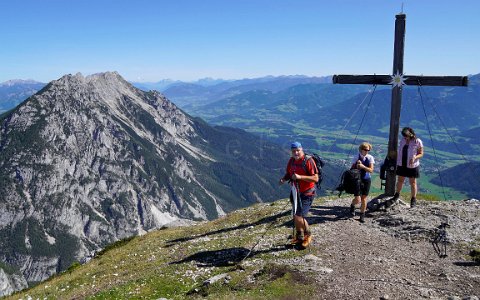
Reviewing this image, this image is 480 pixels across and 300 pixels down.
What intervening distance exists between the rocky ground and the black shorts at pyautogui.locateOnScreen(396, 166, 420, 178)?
1981mm

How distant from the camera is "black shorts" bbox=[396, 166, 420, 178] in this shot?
21016 mm

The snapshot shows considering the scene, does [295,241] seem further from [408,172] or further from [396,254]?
[408,172]

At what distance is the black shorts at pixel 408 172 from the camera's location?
68.9 ft

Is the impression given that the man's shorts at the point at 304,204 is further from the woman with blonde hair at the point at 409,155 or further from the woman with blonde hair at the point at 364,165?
the woman with blonde hair at the point at 409,155

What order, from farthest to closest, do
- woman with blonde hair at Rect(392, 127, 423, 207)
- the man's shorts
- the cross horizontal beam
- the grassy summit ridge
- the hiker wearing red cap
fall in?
the cross horizontal beam → woman with blonde hair at Rect(392, 127, 423, 207) → the man's shorts → the hiker wearing red cap → the grassy summit ridge

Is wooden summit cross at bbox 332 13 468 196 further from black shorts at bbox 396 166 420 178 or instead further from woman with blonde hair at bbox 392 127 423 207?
woman with blonde hair at bbox 392 127 423 207

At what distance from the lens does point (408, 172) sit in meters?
21.2

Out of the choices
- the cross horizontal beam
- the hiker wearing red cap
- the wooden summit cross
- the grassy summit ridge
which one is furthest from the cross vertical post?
the hiker wearing red cap

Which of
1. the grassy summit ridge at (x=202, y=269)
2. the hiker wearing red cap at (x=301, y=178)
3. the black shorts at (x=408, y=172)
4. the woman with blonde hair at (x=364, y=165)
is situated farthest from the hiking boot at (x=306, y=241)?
the black shorts at (x=408, y=172)

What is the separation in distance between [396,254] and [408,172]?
600 centimetres

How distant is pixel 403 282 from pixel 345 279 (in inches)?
74.7

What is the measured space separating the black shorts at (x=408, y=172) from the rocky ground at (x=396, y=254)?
6.50 feet

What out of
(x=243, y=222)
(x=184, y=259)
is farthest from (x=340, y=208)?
(x=184, y=259)

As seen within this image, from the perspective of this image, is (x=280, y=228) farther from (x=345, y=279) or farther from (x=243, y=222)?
(x=345, y=279)
